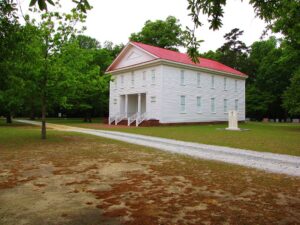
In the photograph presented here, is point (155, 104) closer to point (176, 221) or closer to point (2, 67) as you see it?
point (2, 67)

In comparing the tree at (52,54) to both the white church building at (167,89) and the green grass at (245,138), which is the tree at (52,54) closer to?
the green grass at (245,138)

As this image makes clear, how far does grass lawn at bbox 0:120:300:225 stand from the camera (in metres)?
4.30

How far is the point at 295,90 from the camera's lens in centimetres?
2820

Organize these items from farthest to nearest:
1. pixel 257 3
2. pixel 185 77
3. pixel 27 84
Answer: pixel 185 77 < pixel 27 84 < pixel 257 3

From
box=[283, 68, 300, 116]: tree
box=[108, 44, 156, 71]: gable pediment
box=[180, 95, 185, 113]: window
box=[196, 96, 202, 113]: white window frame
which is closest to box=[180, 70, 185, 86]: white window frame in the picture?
box=[180, 95, 185, 113]: window

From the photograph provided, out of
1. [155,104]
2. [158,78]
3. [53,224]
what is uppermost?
[158,78]

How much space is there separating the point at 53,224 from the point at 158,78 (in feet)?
91.6

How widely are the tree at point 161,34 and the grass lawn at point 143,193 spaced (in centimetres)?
4558

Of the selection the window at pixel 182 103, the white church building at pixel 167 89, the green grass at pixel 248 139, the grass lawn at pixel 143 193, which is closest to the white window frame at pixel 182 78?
the white church building at pixel 167 89

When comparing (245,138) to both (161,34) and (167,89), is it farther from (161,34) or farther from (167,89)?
(161,34)

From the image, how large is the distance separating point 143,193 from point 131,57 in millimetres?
31301

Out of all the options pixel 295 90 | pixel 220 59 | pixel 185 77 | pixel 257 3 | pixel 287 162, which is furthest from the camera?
pixel 220 59

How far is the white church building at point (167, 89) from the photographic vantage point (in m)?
31.4

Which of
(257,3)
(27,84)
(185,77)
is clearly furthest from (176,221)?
(185,77)
